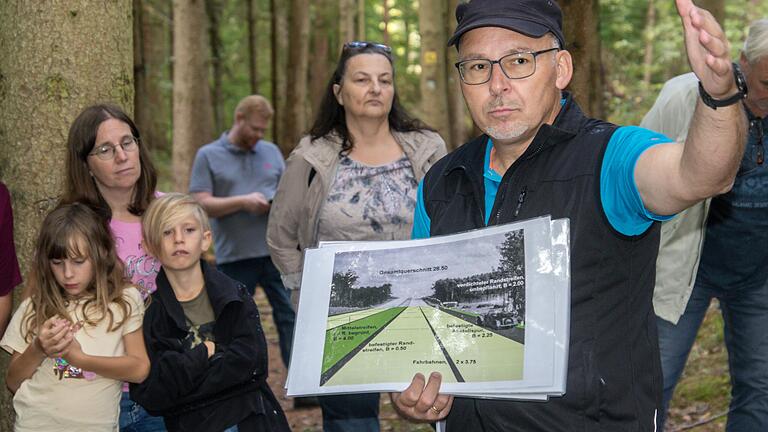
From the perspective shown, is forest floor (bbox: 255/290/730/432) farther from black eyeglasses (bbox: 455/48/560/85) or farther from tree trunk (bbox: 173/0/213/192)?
tree trunk (bbox: 173/0/213/192)

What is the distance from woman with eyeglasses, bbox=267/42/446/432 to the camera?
4824mm

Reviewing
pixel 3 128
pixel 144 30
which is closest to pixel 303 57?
pixel 144 30

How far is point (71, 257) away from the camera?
3.70 m

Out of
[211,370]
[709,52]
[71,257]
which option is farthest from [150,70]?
[709,52]

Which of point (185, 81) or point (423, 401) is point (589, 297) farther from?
point (185, 81)

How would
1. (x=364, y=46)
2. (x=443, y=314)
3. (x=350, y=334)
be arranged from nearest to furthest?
(x=443, y=314) → (x=350, y=334) → (x=364, y=46)

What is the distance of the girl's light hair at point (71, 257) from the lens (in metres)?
3.68

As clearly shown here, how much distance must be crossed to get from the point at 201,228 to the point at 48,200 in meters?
0.84

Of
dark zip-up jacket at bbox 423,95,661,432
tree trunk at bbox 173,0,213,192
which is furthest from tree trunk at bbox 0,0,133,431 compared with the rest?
tree trunk at bbox 173,0,213,192

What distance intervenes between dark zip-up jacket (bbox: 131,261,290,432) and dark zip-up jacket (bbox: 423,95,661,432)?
4.89 ft

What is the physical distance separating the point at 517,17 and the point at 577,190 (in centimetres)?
54

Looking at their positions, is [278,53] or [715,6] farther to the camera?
[278,53]

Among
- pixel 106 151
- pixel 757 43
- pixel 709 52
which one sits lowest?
pixel 106 151

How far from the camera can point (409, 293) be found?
7.87ft
